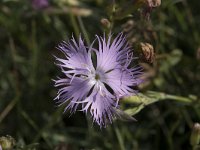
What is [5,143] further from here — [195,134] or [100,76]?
[195,134]

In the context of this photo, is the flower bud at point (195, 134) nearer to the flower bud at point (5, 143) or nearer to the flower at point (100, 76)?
the flower at point (100, 76)

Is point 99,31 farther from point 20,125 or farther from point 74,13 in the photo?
point 20,125

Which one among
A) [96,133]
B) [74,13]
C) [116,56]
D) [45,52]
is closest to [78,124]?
[96,133]

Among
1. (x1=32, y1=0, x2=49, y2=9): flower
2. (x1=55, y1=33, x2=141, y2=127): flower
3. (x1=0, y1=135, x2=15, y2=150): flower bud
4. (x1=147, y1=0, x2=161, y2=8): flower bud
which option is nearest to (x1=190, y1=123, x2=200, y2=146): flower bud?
(x1=55, y1=33, x2=141, y2=127): flower

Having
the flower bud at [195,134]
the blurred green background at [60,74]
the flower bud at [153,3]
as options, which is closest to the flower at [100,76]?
the flower bud at [153,3]

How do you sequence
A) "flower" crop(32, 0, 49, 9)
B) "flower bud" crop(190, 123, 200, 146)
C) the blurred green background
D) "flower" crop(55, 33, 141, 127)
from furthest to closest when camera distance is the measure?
1. "flower" crop(32, 0, 49, 9)
2. the blurred green background
3. "flower bud" crop(190, 123, 200, 146)
4. "flower" crop(55, 33, 141, 127)

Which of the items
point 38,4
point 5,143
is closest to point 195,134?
point 5,143

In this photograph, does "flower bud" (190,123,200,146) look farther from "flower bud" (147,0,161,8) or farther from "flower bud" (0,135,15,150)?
"flower bud" (0,135,15,150)
